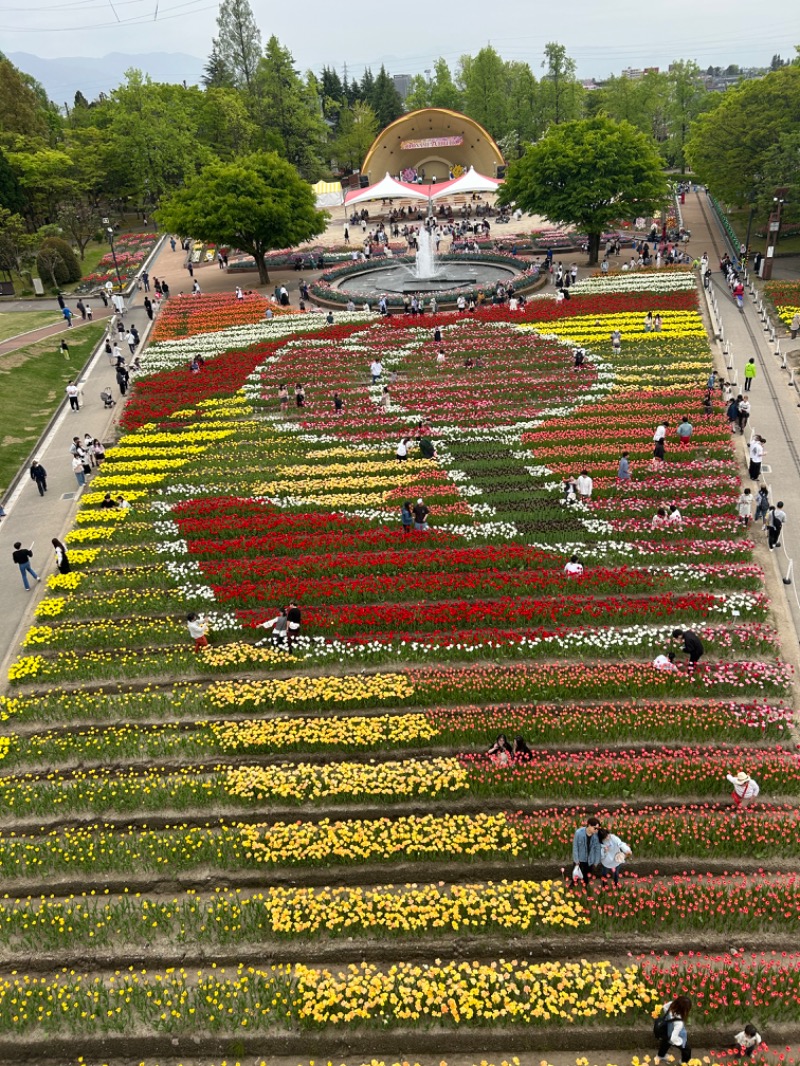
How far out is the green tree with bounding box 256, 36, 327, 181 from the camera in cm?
9625

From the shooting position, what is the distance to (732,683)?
52.6 ft

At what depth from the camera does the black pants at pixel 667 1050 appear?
9.56m

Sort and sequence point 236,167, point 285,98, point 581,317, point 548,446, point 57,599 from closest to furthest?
point 57,599
point 548,446
point 581,317
point 236,167
point 285,98

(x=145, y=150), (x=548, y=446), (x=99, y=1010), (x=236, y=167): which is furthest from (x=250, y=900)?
(x=145, y=150)

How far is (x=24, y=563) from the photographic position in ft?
71.8

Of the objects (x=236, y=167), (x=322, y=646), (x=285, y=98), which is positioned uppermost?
(x=285, y=98)

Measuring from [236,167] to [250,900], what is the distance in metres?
53.2

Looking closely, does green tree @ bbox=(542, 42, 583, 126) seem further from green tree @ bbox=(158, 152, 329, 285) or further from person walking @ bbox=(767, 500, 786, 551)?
person walking @ bbox=(767, 500, 786, 551)

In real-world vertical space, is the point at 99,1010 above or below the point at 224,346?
below

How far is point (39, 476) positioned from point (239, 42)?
100 metres

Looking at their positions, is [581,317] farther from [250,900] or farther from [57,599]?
[250,900]

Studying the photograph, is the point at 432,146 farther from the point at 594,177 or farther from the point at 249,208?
the point at 249,208

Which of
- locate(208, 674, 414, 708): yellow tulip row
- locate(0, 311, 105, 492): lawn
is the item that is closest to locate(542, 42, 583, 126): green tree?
locate(0, 311, 105, 492): lawn

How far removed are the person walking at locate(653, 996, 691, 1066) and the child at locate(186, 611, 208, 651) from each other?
12.7 metres
